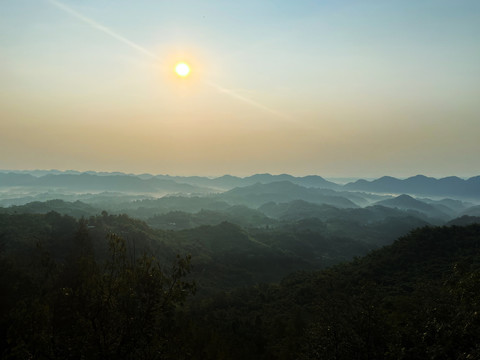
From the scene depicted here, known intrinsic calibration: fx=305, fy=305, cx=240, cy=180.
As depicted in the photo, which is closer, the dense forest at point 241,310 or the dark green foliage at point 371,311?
the dense forest at point 241,310

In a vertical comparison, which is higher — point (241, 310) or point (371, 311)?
point (371, 311)

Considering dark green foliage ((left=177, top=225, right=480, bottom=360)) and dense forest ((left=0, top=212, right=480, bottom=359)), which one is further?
dark green foliage ((left=177, top=225, right=480, bottom=360))

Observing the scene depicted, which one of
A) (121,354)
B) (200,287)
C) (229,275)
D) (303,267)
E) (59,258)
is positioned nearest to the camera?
(121,354)

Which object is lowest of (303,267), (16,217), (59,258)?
(303,267)

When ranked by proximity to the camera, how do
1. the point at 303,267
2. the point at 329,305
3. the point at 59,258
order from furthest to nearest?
the point at 303,267 → the point at 59,258 → the point at 329,305

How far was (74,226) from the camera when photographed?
443 ft

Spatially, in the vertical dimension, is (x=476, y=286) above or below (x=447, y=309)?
above

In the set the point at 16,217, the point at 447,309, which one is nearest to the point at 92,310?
the point at 447,309

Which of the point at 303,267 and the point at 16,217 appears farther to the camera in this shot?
the point at 303,267

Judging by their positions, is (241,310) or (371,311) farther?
(241,310)

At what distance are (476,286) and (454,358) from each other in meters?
6.51

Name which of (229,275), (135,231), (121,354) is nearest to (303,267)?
(229,275)

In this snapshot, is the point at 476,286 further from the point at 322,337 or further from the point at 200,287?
the point at 200,287

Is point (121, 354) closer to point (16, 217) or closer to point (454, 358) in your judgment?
point (454, 358)
